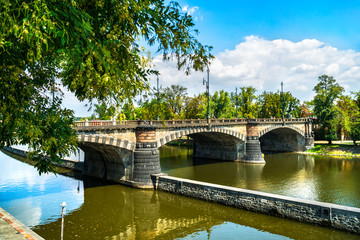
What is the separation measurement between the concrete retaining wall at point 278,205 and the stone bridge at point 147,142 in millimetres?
4555

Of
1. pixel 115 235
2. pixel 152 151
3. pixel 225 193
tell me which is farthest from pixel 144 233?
pixel 152 151

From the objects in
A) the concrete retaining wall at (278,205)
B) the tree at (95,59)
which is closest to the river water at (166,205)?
the concrete retaining wall at (278,205)

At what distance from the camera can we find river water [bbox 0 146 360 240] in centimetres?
1666

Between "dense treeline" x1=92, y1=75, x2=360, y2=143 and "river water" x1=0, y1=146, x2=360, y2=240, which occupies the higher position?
"dense treeline" x1=92, y1=75, x2=360, y2=143

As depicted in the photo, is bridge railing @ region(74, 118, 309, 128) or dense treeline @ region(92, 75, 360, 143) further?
dense treeline @ region(92, 75, 360, 143)

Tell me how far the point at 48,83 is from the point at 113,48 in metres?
3.82

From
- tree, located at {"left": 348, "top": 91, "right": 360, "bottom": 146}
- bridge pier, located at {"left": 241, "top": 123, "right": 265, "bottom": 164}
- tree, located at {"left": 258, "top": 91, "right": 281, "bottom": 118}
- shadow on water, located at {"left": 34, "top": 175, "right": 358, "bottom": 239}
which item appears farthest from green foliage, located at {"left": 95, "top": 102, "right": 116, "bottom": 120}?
tree, located at {"left": 258, "top": 91, "right": 281, "bottom": 118}

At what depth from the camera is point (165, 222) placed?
1886 centimetres

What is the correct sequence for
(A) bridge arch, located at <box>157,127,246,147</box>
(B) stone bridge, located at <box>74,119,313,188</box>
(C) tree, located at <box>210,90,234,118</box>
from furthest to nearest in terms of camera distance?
(C) tree, located at <box>210,90,234,118</box>
(A) bridge arch, located at <box>157,127,246,147</box>
(B) stone bridge, located at <box>74,119,313,188</box>

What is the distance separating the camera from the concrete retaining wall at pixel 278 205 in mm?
15352

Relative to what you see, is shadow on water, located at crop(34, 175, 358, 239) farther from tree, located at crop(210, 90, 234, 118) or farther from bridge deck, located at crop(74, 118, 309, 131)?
tree, located at crop(210, 90, 234, 118)

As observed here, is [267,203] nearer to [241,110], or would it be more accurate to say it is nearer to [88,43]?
[88,43]

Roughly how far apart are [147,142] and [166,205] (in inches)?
318

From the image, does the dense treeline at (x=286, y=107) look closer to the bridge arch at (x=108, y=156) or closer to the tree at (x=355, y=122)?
the tree at (x=355, y=122)
